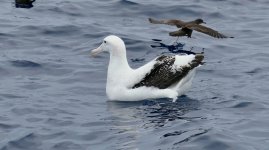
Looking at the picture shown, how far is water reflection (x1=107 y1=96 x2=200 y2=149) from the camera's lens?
41.5ft

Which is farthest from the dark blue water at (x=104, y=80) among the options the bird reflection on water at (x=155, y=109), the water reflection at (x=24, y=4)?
the water reflection at (x=24, y=4)

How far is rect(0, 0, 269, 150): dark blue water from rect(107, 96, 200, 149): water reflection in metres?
0.02

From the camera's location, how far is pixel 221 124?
12.9 m

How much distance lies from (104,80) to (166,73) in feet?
5.63

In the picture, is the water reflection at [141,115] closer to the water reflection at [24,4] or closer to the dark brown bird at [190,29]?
the dark brown bird at [190,29]

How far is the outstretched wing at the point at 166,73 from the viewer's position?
14.7 metres

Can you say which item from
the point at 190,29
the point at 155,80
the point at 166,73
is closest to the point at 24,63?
the point at 155,80

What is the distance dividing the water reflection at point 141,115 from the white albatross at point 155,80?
0.44 ft

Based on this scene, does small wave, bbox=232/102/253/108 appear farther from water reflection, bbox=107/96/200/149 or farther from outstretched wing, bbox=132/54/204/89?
outstretched wing, bbox=132/54/204/89

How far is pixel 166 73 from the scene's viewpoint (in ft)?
48.6

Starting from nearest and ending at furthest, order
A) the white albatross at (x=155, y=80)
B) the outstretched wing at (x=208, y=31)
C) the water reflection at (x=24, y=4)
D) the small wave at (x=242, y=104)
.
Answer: the small wave at (x=242, y=104)
the white albatross at (x=155, y=80)
the outstretched wing at (x=208, y=31)
the water reflection at (x=24, y=4)

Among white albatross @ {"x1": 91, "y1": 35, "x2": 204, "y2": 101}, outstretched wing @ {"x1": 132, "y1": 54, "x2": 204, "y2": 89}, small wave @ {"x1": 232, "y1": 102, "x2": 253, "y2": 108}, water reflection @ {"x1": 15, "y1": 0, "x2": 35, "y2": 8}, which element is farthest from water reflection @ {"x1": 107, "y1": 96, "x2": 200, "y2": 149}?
water reflection @ {"x1": 15, "y1": 0, "x2": 35, "y2": 8}

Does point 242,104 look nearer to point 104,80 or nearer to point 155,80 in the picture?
point 155,80

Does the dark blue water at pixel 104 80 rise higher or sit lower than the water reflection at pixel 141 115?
higher
